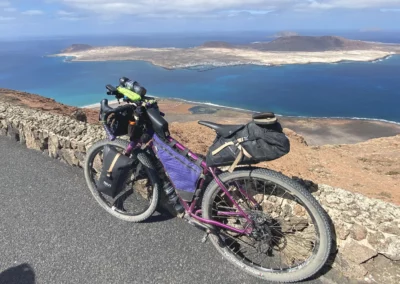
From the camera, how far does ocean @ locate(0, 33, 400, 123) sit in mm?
86875

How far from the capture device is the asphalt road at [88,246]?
4.14 m

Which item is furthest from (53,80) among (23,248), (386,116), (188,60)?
(23,248)

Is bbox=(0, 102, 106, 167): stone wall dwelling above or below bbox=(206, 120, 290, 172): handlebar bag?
below

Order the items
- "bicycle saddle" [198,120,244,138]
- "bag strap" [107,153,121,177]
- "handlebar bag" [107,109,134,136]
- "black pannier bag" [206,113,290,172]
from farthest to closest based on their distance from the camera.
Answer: "bag strap" [107,153,121,177] → "handlebar bag" [107,109,134,136] → "bicycle saddle" [198,120,244,138] → "black pannier bag" [206,113,290,172]

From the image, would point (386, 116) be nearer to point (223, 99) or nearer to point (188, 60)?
point (223, 99)

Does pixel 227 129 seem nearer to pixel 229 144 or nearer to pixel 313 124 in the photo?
pixel 229 144

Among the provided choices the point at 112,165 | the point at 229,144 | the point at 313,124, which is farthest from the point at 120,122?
the point at 313,124

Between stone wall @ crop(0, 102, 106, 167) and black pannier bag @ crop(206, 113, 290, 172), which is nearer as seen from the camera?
black pannier bag @ crop(206, 113, 290, 172)

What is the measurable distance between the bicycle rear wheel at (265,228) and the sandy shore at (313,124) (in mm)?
50551

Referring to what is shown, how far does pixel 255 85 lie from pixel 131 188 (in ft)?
375

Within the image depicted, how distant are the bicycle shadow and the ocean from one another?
Answer: 7915 cm

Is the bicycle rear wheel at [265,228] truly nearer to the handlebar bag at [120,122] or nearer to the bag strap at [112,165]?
the bag strap at [112,165]

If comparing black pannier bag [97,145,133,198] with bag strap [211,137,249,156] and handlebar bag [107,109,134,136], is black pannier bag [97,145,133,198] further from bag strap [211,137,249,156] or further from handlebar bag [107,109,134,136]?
bag strap [211,137,249,156]

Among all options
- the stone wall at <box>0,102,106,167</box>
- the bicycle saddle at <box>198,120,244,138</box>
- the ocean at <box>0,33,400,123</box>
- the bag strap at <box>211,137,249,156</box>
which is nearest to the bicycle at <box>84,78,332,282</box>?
the bicycle saddle at <box>198,120,244,138</box>
